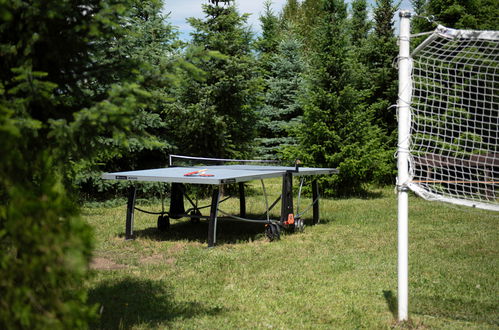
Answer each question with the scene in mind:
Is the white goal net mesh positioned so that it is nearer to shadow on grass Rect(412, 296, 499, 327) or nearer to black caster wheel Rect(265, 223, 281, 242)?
shadow on grass Rect(412, 296, 499, 327)

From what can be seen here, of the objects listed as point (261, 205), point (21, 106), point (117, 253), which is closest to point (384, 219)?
point (261, 205)

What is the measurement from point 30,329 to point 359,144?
43.8 feet

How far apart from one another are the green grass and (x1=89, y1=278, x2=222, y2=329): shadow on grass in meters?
0.01

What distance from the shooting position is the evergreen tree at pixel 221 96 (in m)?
15.0

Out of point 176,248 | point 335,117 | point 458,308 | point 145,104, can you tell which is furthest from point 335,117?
point 145,104

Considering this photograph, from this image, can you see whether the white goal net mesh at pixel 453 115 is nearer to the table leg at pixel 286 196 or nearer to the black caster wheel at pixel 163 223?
the table leg at pixel 286 196

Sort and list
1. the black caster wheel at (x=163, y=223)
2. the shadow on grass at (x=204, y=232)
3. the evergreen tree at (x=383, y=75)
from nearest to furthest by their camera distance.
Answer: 1. the shadow on grass at (x=204, y=232)
2. the black caster wheel at (x=163, y=223)
3. the evergreen tree at (x=383, y=75)

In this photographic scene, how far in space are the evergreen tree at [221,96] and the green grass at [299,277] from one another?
5.00 metres

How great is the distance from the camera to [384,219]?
11.1 meters

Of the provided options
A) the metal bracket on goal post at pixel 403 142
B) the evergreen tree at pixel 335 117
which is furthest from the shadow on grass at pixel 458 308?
the evergreen tree at pixel 335 117

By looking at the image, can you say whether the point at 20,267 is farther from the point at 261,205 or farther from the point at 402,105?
the point at 261,205

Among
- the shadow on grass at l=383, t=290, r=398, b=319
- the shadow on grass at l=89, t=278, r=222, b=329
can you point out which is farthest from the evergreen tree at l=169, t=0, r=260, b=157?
the shadow on grass at l=383, t=290, r=398, b=319

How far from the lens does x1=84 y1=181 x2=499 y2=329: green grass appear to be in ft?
16.2

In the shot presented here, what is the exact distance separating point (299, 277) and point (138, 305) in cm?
212
